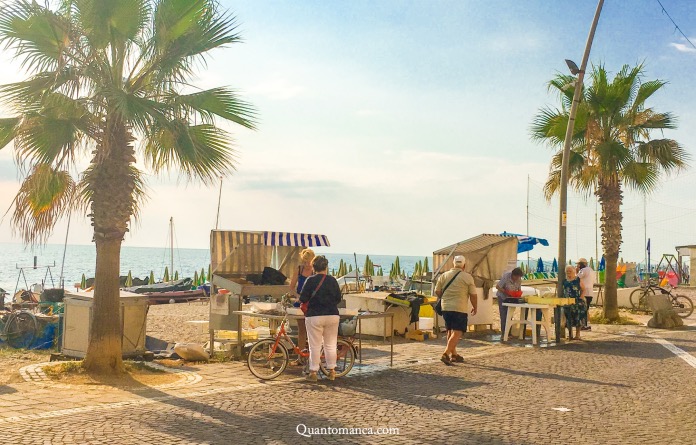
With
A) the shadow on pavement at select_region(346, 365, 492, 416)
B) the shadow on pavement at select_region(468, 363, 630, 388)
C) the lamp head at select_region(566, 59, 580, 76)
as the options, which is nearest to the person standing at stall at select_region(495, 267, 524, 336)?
the shadow on pavement at select_region(468, 363, 630, 388)

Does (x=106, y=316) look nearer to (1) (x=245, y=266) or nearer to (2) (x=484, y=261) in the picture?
(1) (x=245, y=266)

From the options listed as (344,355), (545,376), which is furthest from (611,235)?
(344,355)

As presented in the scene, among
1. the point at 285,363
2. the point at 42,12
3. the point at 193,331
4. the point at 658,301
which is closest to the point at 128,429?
the point at 285,363

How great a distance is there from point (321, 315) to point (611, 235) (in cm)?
1379

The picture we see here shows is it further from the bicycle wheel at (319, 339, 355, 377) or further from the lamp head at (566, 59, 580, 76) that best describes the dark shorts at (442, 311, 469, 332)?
the lamp head at (566, 59, 580, 76)

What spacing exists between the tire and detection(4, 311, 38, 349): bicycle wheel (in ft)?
60.0

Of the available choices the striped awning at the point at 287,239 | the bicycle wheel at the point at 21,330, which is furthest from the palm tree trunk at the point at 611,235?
the bicycle wheel at the point at 21,330

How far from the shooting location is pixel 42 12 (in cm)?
1018

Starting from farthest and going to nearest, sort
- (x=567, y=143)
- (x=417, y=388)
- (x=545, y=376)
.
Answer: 1. (x=567, y=143)
2. (x=545, y=376)
3. (x=417, y=388)

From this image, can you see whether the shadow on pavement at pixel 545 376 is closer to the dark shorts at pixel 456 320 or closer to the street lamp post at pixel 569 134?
the dark shorts at pixel 456 320

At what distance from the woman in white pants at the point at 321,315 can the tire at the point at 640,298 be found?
17029mm

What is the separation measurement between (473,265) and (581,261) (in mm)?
2928

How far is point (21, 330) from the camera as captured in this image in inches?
603

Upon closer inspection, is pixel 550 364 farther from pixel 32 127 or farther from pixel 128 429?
pixel 32 127
